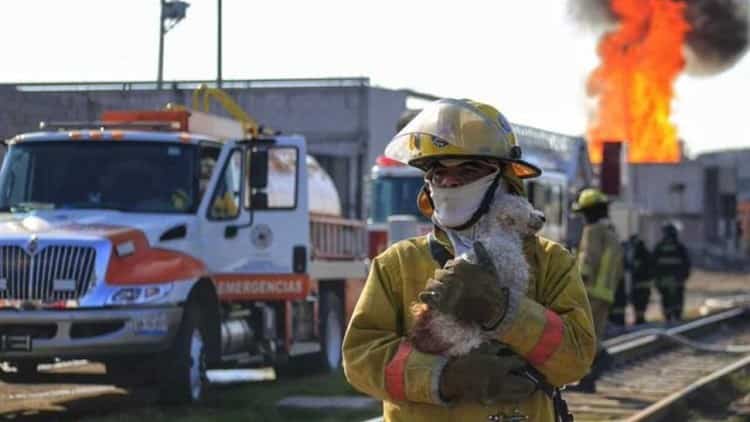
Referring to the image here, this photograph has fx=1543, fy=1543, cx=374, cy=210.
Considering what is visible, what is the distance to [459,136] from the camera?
4.02 meters

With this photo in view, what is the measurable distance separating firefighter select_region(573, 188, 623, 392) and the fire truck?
2983 mm

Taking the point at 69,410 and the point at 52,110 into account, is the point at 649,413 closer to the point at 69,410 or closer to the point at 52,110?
the point at 69,410

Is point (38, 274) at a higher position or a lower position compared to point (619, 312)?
higher

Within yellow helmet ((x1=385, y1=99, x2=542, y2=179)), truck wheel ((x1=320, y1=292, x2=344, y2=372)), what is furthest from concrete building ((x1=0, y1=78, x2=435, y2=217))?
yellow helmet ((x1=385, y1=99, x2=542, y2=179))

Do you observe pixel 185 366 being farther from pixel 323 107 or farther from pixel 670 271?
pixel 670 271

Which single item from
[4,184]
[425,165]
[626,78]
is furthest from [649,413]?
[626,78]

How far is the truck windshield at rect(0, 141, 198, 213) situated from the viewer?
13391 mm

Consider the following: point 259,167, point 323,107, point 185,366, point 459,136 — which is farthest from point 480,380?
point 323,107

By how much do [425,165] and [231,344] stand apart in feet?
33.7

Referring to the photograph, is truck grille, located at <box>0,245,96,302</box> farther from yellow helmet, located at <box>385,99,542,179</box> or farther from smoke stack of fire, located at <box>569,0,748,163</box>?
smoke stack of fire, located at <box>569,0,748,163</box>

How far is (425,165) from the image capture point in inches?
165

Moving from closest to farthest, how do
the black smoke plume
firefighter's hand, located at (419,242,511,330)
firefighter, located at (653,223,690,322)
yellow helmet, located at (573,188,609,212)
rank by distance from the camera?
firefighter's hand, located at (419,242,511,330) → yellow helmet, located at (573,188,609,212) → firefighter, located at (653,223,690,322) → the black smoke plume

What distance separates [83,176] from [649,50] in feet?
151

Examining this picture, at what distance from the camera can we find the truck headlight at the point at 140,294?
1255 cm
